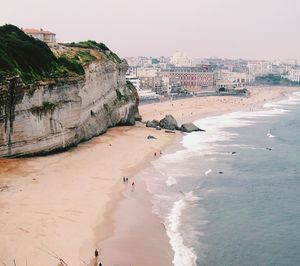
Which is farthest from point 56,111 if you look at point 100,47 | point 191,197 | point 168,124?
point 100,47

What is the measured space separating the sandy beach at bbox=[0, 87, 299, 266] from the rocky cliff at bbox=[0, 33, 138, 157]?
1.64 meters

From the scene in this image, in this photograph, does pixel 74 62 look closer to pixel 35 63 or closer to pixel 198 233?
pixel 35 63

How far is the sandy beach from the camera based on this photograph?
83.9 ft

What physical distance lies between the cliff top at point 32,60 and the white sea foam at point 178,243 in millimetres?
18860

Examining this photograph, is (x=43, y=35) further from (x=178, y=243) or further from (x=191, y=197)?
(x=178, y=243)

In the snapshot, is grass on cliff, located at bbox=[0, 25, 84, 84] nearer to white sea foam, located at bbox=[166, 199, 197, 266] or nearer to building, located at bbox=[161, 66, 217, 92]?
white sea foam, located at bbox=[166, 199, 197, 266]

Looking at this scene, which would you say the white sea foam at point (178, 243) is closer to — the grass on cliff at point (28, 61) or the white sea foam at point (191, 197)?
the white sea foam at point (191, 197)

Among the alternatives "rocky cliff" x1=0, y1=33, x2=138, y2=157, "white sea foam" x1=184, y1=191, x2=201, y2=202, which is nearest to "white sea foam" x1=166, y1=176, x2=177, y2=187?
"white sea foam" x1=184, y1=191, x2=201, y2=202

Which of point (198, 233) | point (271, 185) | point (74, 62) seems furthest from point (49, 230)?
point (74, 62)

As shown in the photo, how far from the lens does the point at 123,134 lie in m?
66.1

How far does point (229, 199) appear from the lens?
124 feet

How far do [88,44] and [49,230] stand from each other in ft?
159

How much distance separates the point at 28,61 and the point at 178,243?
1068 inches

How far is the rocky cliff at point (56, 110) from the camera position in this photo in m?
42.7
